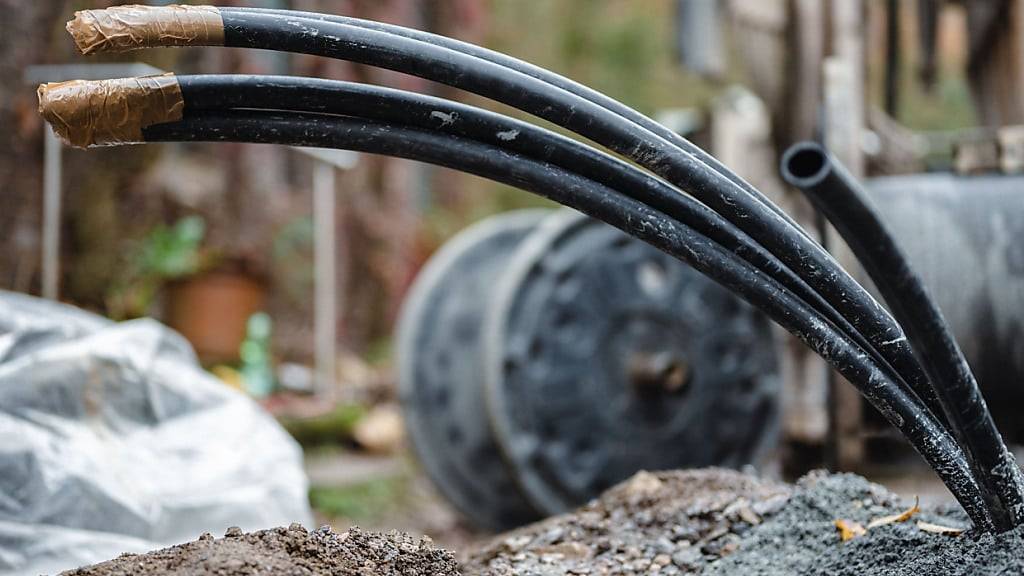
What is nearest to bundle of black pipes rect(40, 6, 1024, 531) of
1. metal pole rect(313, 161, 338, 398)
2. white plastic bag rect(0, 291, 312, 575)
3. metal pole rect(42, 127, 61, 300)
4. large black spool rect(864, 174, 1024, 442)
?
white plastic bag rect(0, 291, 312, 575)

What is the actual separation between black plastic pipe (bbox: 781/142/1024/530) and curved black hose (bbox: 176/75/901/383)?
0.08 meters

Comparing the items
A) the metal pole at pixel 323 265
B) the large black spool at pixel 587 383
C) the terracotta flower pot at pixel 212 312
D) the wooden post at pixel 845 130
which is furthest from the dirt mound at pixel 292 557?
the metal pole at pixel 323 265

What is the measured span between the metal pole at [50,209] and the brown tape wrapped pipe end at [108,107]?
3.11 metres

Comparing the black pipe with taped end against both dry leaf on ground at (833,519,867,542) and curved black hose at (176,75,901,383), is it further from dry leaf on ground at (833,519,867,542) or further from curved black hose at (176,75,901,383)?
dry leaf on ground at (833,519,867,542)

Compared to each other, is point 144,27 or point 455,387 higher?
point 455,387

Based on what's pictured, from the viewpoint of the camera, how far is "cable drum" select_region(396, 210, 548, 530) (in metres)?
4.37

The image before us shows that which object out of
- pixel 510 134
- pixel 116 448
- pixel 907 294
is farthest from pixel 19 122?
pixel 907 294

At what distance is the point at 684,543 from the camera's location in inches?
61.9

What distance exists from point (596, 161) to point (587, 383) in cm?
265

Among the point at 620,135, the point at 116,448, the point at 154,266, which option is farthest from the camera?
the point at 154,266

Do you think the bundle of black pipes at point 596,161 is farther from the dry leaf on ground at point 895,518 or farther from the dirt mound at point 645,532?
the dirt mound at point 645,532

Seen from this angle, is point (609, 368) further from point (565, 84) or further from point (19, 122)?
point (565, 84)

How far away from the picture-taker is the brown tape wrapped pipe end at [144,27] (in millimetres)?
1084

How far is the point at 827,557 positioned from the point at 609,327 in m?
2.57
